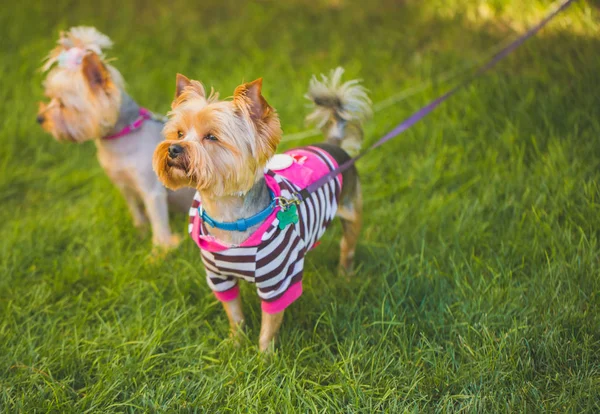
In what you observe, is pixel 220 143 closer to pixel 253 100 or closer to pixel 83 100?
pixel 253 100

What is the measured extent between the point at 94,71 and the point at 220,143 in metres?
1.79

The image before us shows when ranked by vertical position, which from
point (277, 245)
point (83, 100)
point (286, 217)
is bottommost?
point (277, 245)

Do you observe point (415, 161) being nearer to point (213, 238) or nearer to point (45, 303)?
point (213, 238)

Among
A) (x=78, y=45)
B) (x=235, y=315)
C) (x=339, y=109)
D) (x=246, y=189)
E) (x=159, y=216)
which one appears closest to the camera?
(x=246, y=189)

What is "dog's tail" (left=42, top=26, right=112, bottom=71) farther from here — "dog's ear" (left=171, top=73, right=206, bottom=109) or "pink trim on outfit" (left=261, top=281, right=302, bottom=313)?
"pink trim on outfit" (left=261, top=281, right=302, bottom=313)

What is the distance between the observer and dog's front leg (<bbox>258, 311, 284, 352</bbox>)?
3.02 meters

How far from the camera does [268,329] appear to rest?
308 cm

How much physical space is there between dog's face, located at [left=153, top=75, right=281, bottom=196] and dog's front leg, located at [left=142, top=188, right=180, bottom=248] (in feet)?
4.98

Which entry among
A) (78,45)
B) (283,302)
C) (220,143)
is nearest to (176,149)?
(220,143)

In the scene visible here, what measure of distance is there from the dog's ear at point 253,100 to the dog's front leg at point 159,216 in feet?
5.94

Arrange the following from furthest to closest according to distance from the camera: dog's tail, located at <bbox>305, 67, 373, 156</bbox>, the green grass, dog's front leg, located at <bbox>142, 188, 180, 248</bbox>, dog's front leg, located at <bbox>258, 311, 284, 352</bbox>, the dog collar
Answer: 1. dog's front leg, located at <bbox>142, 188, 180, 248</bbox>
2. the dog collar
3. dog's tail, located at <bbox>305, 67, 373, 156</bbox>
4. dog's front leg, located at <bbox>258, 311, 284, 352</bbox>
5. the green grass

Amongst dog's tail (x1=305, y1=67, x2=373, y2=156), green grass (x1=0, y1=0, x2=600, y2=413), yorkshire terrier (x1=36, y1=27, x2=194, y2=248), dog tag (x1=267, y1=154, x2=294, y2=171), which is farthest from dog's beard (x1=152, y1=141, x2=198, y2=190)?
yorkshire terrier (x1=36, y1=27, x2=194, y2=248)

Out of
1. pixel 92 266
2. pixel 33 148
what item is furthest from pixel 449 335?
pixel 33 148

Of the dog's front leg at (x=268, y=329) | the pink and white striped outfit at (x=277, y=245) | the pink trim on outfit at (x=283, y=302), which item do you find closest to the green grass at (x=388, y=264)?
the dog's front leg at (x=268, y=329)
